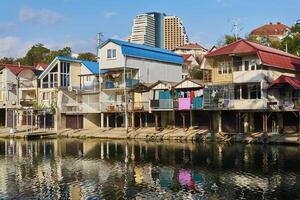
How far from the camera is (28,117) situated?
71.9 metres

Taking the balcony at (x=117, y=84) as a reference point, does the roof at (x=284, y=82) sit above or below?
below

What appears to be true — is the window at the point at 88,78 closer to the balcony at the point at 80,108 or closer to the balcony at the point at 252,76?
the balcony at the point at 80,108

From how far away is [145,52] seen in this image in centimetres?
6066

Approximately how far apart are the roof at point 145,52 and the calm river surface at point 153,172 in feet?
52.9

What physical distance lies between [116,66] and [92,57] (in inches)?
1834

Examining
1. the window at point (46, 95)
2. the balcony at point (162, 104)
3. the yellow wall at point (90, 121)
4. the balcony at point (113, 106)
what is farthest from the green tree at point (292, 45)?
the window at point (46, 95)

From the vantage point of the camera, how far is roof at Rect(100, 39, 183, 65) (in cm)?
5762

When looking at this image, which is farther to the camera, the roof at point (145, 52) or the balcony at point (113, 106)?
the balcony at point (113, 106)

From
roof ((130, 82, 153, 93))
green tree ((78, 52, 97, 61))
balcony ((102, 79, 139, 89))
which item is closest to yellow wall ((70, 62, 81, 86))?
balcony ((102, 79, 139, 89))

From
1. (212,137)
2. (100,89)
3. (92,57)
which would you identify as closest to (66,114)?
(100,89)

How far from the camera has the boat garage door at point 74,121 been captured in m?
64.4

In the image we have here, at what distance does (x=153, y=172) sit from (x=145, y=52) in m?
32.5

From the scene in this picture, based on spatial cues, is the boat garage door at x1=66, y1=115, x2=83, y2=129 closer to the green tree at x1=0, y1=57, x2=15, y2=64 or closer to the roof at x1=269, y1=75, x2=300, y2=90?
the roof at x1=269, y1=75, x2=300, y2=90

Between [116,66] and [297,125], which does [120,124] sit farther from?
[297,125]
